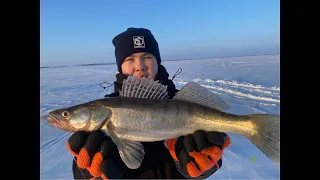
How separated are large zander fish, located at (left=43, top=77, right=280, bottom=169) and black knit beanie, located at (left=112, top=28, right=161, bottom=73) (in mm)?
893

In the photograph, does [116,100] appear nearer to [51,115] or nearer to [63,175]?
[51,115]

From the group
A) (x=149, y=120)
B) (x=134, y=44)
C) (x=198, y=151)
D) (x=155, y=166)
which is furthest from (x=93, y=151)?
(x=134, y=44)

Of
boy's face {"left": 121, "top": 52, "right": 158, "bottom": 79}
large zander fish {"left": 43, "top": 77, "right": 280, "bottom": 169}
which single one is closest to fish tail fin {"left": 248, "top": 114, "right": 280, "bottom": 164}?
large zander fish {"left": 43, "top": 77, "right": 280, "bottom": 169}

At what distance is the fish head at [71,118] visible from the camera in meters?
1.86

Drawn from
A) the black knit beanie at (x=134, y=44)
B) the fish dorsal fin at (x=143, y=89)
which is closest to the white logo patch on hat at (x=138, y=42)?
the black knit beanie at (x=134, y=44)

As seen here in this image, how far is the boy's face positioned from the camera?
2453 mm

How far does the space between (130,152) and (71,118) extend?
1.60 ft

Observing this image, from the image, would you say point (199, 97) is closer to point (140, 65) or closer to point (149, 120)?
point (149, 120)

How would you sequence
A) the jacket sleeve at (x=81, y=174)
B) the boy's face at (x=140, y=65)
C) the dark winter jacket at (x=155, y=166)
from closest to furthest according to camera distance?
the jacket sleeve at (x=81, y=174)
the dark winter jacket at (x=155, y=166)
the boy's face at (x=140, y=65)

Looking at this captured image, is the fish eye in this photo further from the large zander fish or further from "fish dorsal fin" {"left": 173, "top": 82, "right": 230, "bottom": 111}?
"fish dorsal fin" {"left": 173, "top": 82, "right": 230, "bottom": 111}

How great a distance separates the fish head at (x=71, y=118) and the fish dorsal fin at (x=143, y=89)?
30cm

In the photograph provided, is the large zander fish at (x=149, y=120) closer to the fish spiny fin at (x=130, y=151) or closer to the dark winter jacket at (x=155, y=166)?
the fish spiny fin at (x=130, y=151)
